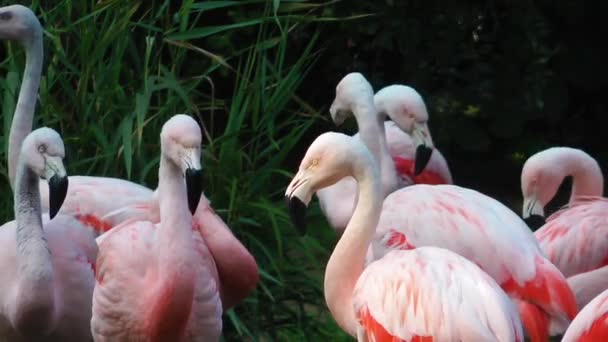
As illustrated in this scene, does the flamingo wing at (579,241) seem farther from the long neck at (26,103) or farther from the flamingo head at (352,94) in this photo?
the long neck at (26,103)

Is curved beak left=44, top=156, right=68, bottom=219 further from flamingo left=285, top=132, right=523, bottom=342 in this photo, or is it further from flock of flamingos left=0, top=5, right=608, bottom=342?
flamingo left=285, top=132, right=523, bottom=342

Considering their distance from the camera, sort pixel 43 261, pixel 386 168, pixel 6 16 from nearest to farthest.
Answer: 1. pixel 43 261
2. pixel 6 16
3. pixel 386 168

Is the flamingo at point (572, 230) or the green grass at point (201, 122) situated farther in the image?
the green grass at point (201, 122)

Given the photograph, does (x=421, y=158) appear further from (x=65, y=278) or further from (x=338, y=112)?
(x=65, y=278)

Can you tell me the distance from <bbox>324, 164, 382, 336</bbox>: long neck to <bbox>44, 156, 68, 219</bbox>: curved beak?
3.06 ft

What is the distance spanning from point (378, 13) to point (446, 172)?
A: 105cm

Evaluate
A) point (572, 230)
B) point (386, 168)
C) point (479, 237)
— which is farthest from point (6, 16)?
point (572, 230)

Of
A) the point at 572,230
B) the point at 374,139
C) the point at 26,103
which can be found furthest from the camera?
the point at 374,139

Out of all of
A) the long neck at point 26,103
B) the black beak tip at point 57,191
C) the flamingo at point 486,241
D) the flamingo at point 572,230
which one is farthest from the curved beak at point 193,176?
the flamingo at point 572,230

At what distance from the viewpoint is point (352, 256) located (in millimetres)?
5289

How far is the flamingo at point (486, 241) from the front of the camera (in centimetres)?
541

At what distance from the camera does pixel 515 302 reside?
17.9ft

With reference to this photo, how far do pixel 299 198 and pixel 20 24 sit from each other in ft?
5.68

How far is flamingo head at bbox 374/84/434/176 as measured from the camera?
6.64 meters
